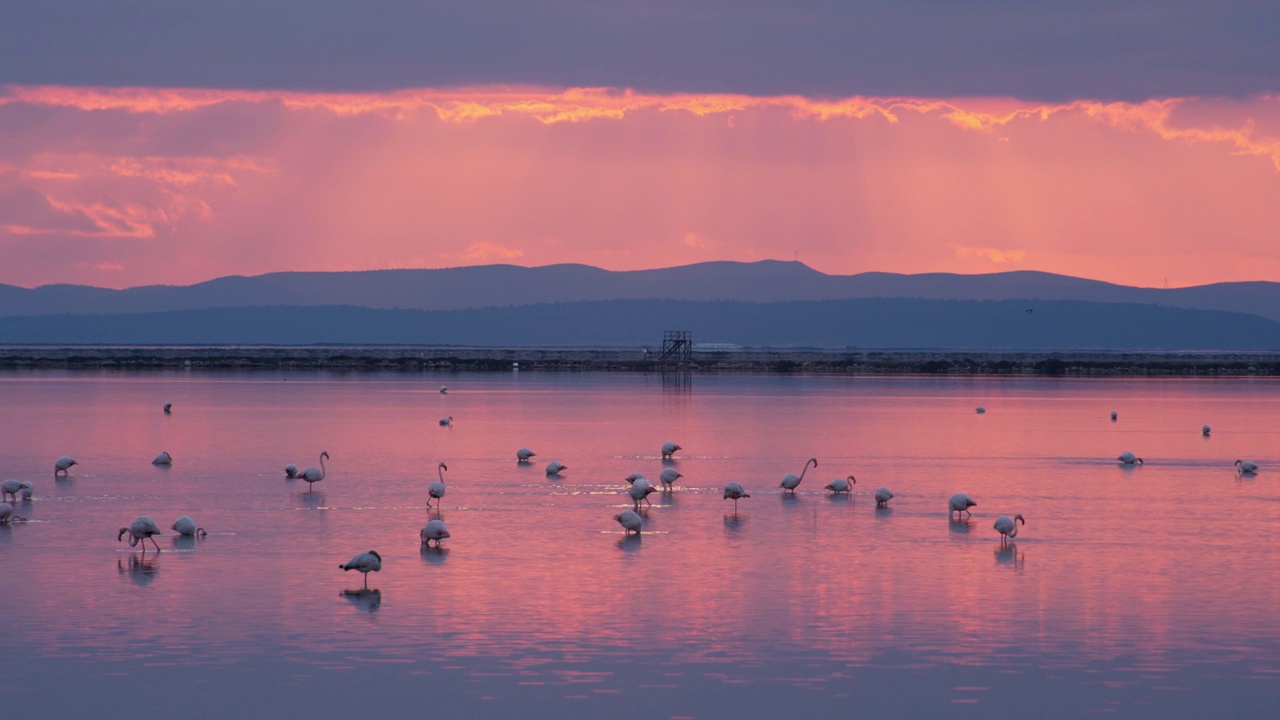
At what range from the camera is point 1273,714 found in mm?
14180

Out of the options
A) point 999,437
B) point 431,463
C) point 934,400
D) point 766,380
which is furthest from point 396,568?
point 766,380

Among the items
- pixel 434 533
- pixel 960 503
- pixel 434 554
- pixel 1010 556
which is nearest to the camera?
pixel 434 554

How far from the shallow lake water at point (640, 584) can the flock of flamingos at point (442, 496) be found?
11.7 inches

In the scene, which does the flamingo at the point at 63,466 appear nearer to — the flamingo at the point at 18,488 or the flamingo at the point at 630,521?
the flamingo at the point at 18,488

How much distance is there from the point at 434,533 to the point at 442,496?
5.28 m

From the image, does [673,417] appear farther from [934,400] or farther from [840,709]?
[840,709]

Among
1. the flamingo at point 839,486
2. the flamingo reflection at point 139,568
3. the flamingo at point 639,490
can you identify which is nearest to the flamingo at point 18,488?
the flamingo reflection at point 139,568

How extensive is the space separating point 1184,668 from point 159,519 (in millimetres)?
16242

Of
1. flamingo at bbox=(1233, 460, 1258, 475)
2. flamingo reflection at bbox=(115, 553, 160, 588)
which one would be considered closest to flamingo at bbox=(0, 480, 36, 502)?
flamingo reflection at bbox=(115, 553, 160, 588)

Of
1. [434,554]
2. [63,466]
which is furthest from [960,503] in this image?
[63,466]

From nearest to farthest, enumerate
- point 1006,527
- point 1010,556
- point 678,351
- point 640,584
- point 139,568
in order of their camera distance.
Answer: point 640,584, point 139,568, point 1010,556, point 1006,527, point 678,351

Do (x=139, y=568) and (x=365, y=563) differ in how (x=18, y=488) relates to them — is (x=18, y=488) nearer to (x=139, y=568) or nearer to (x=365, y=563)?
(x=139, y=568)

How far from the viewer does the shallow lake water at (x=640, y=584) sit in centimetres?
1476

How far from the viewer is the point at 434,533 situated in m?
22.6
